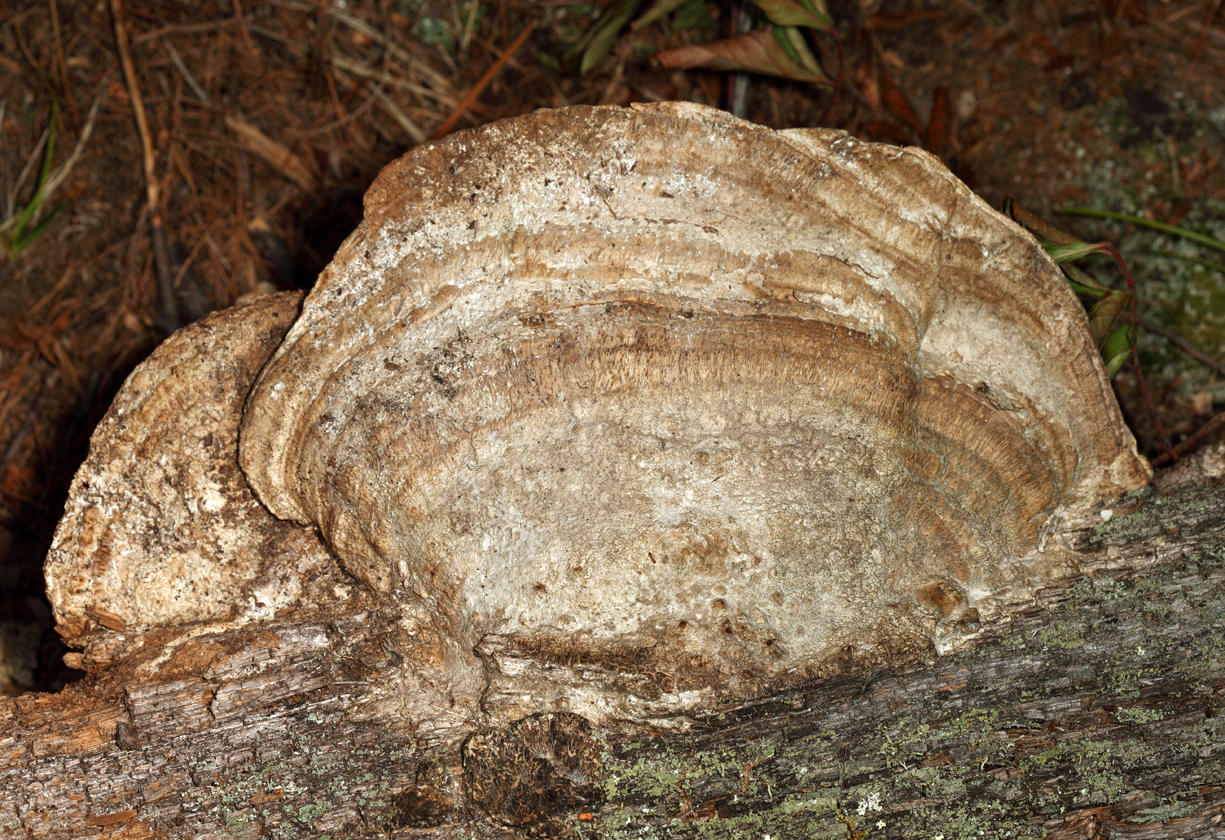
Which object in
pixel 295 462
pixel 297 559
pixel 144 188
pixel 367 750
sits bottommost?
pixel 367 750

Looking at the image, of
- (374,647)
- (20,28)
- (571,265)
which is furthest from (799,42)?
(20,28)

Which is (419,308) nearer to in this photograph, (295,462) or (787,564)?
(295,462)

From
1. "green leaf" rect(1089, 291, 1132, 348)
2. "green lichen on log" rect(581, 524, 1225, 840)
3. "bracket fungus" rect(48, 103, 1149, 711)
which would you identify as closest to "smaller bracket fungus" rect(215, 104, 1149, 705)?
"bracket fungus" rect(48, 103, 1149, 711)

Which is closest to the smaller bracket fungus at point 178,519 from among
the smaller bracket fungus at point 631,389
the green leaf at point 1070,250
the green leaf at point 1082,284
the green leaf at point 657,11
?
the smaller bracket fungus at point 631,389

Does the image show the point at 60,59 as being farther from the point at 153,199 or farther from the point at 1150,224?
the point at 1150,224

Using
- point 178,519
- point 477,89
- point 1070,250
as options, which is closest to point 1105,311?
point 1070,250

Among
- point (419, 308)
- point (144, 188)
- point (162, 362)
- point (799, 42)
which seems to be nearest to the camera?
point (419, 308)

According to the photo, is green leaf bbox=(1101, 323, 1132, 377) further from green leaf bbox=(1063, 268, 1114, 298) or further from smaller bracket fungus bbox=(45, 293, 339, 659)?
smaller bracket fungus bbox=(45, 293, 339, 659)

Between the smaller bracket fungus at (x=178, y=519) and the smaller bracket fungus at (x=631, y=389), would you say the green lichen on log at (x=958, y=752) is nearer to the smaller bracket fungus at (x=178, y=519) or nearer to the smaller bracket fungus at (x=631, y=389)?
the smaller bracket fungus at (x=631, y=389)

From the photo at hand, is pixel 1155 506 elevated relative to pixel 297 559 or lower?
elevated
